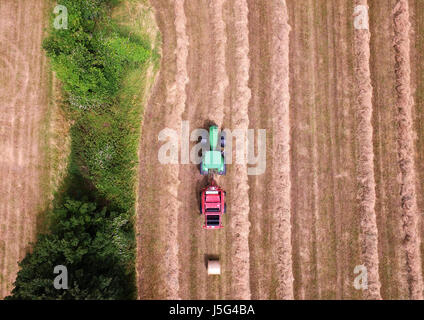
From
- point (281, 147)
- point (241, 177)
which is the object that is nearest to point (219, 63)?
point (281, 147)

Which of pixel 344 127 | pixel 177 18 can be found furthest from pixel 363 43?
pixel 177 18

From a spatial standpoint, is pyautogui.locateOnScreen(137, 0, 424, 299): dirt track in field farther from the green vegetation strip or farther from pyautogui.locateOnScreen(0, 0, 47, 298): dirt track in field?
pyautogui.locateOnScreen(0, 0, 47, 298): dirt track in field

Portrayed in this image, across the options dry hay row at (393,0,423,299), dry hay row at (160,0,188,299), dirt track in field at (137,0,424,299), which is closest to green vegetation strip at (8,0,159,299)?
dirt track in field at (137,0,424,299)

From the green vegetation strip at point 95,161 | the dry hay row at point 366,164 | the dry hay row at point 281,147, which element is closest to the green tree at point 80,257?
the green vegetation strip at point 95,161

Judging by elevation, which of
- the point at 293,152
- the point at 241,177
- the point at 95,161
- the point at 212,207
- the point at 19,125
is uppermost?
the point at 19,125

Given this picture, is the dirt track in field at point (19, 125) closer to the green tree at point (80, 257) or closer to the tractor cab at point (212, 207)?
the green tree at point (80, 257)

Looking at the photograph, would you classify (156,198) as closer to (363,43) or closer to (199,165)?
(199,165)

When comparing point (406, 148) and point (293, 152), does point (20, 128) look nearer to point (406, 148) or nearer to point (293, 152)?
point (293, 152)
